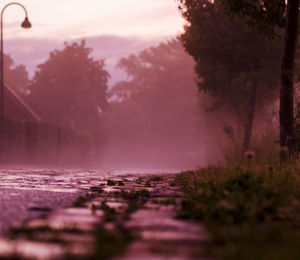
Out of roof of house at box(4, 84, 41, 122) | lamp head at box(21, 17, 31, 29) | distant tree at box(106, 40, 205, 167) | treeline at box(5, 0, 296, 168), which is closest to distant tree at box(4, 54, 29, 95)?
treeline at box(5, 0, 296, 168)

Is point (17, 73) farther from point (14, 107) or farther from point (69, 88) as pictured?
point (14, 107)

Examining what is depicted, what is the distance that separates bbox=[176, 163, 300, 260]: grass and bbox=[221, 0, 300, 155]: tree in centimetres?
518

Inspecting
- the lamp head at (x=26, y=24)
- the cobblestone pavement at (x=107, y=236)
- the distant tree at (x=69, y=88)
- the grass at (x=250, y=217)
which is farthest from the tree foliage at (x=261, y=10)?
the distant tree at (x=69, y=88)

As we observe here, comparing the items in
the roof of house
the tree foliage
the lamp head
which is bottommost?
the tree foliage

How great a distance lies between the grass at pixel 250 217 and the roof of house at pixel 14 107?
119ft

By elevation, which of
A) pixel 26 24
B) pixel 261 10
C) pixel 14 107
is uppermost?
pixel 26 24

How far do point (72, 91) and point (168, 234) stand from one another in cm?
5762

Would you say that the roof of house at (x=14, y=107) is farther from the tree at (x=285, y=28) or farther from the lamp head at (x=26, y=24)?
the tree at (x=285, y=28)

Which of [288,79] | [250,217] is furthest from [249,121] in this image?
[250,217]

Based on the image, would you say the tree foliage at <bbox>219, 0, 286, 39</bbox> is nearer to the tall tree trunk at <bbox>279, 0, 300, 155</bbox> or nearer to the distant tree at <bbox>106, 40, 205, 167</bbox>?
the tall tree trunk at <bbox>279, 0, 300, 155</bbox>

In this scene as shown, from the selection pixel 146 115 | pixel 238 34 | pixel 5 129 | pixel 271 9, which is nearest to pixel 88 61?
pixel 146 115

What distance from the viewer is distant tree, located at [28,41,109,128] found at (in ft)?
194

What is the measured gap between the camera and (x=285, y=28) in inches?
420

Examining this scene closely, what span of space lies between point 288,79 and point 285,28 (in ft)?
3.70
